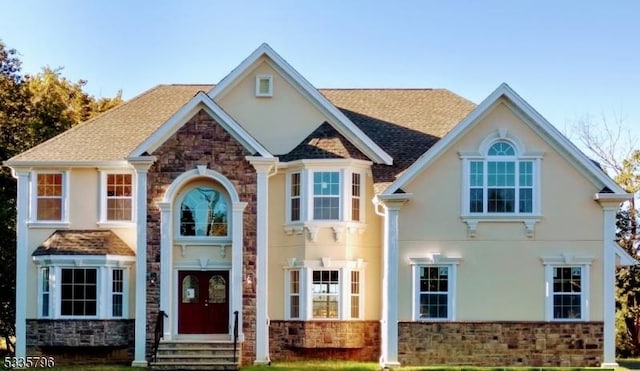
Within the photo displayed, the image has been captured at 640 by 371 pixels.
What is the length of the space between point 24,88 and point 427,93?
17.7m

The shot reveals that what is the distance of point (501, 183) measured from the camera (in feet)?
86.1

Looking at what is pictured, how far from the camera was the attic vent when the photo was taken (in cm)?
2830

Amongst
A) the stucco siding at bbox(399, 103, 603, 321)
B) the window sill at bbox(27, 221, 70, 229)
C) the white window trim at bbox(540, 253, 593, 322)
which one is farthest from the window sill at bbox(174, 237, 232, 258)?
the white window trim at bbox(540, 253, 593, 322)

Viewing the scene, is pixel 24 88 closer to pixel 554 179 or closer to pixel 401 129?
pixel 401 129

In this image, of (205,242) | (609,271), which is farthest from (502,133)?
(205,242)

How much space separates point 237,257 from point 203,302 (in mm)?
1937

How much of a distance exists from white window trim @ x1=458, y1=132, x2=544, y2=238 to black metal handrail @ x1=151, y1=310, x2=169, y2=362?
8.56 m

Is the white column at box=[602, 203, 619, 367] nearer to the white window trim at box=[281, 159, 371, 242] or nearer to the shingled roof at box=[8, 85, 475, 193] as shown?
the shingled roof at box=[8, 85, 475, 193]

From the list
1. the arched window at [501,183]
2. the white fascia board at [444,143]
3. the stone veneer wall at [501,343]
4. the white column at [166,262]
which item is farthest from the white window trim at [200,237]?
the arched window at [501,183]

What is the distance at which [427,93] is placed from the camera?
106 ft

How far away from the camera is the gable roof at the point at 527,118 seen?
25.8 m

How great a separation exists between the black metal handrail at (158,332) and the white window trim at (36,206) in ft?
14.2

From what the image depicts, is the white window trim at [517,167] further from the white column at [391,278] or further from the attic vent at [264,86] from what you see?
the attic vent at [264,86]

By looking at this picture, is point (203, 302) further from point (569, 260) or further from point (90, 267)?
point (569, 260)
